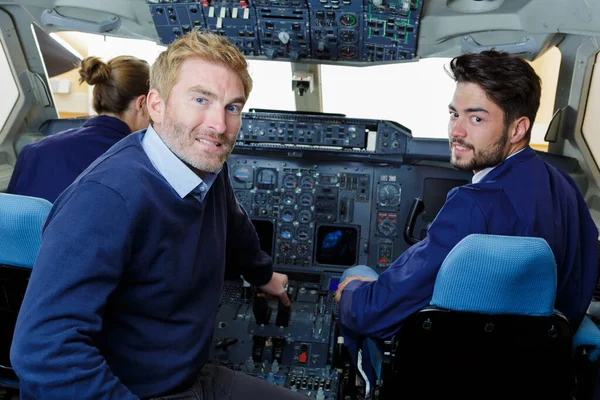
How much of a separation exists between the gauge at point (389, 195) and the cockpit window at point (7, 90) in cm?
263

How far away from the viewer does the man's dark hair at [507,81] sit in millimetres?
1775

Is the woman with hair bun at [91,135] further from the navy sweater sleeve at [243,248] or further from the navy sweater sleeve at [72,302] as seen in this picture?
the navy sweater sleeve at [72,302]

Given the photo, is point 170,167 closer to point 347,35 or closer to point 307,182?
point 307,182

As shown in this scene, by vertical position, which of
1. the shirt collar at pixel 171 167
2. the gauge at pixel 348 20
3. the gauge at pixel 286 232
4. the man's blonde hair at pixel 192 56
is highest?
the gauge at pixel 348 20

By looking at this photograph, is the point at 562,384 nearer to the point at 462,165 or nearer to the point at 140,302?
the point at 462,165

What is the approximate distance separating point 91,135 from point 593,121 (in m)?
2.80

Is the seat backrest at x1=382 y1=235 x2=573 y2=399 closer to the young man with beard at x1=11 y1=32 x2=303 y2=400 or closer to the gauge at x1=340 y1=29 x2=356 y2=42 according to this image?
the young man with beard at x1=11 y1=32 x2=303 y2=400

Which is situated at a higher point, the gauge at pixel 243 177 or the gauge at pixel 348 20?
the gauge at pixel 348 20

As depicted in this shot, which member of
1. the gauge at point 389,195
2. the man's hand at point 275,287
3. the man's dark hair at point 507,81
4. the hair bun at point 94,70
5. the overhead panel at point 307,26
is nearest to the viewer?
the man's dark hair at point 507,81

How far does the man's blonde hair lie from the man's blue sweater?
150 mm

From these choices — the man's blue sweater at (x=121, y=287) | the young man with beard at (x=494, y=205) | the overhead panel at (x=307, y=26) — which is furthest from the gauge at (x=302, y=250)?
the man's blue sweater at (x=121, y=287)

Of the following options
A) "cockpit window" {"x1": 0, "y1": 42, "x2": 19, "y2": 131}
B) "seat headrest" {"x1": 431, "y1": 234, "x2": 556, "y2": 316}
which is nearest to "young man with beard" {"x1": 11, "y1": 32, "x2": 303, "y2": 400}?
"seat headrest" {"x1": 431, "y1": 234, "x2": 556, "y2": 316}

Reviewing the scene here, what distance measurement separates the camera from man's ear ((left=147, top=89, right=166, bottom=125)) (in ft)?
4.66

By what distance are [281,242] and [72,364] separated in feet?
7.77
